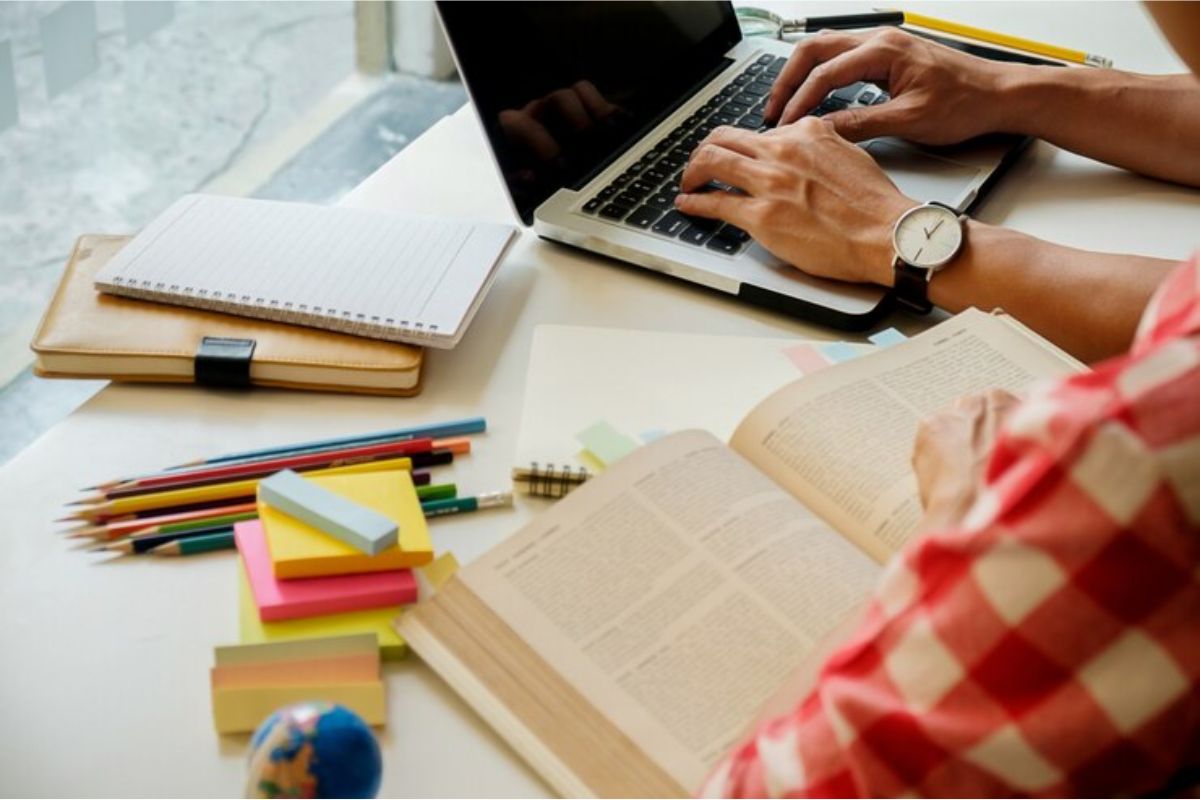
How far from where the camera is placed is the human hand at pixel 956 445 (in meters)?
0.62

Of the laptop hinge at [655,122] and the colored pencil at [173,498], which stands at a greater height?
the laptop hinge at [655,122]

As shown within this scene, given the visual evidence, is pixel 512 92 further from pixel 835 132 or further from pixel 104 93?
pixel 104 93

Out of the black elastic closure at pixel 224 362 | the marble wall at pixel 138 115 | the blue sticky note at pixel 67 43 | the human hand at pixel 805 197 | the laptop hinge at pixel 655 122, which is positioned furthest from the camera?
the marble wall at pixel 138 115

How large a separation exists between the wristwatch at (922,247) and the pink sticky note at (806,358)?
0.09 meters

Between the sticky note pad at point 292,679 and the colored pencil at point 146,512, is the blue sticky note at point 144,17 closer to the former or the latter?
the colored pencil at point 146,512

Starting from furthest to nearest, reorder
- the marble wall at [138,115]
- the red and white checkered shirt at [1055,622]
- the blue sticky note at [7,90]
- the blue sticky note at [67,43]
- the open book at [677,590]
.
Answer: the marble wall at [138,115] → the blue sticky note at [67,43] → the blue sticky note at [7,90] → the open book at [677,590] → the red and white checkered shirt at [1055,622]

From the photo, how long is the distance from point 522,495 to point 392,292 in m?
0.19

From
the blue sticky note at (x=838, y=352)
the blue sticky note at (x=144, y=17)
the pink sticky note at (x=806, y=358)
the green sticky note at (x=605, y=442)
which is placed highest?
the blue sticky note at (x=838, y=352)

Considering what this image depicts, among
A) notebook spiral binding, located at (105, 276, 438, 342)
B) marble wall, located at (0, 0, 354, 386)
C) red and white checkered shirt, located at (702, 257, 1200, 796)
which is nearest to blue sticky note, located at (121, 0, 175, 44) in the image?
marble wall, located at (0, 0, 354, 386)

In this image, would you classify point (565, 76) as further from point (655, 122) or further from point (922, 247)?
point (922, 247)

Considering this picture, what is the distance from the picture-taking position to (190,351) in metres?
0.82

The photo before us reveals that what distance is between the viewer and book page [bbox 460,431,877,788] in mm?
597

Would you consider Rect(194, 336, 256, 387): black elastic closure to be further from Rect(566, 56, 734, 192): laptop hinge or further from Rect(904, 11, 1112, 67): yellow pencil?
Rect(904, 11, 1112, 67): yellow pencil

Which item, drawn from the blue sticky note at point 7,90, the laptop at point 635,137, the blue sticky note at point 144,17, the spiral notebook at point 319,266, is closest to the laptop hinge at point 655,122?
the laptop at point 635,137
